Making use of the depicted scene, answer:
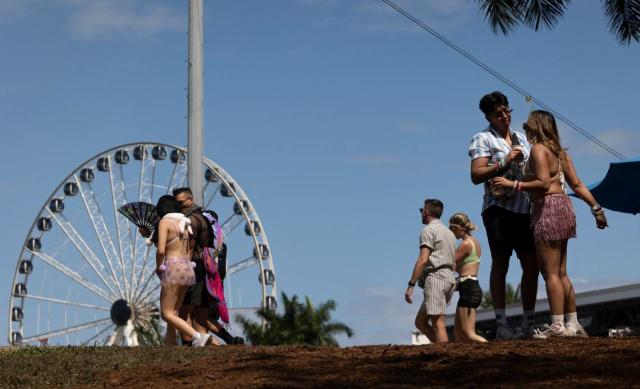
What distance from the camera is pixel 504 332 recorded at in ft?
34.2

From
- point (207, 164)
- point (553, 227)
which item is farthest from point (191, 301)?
point (207, 164)

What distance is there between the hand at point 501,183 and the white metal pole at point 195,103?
6606 millimetres

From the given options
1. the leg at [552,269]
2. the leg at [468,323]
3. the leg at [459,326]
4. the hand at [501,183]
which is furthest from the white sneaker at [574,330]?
the leg at [459,326]

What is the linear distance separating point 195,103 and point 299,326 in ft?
159

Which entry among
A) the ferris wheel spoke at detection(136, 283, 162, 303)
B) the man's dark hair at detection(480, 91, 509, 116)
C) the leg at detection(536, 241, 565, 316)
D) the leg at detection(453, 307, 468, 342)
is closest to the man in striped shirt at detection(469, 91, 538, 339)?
the man's dark hair at detection(480, 91, 509, 116)

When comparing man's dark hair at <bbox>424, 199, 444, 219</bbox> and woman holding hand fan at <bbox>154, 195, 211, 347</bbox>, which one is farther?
woman holding hand fan at <bbox>154, 195, 211, 347</bbox>

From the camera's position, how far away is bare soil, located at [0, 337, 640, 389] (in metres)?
7.24

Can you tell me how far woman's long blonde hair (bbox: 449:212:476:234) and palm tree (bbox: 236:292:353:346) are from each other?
50.9 metres

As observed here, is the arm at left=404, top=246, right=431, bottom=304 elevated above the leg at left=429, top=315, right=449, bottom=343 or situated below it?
above

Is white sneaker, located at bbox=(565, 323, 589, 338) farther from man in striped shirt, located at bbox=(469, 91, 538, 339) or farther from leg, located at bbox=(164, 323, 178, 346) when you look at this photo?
leg, located at bbox=(164, 323, 178, 346)

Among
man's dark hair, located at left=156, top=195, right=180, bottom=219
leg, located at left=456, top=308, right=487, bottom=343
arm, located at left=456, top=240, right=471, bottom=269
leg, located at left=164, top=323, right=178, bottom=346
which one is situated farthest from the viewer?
leg, located at left=164, top=323, right=178, bottom=346

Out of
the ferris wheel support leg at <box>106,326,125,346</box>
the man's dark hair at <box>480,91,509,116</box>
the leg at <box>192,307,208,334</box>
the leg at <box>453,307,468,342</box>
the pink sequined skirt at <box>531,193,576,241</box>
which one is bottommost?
the leg at <box>453,307,468,342</box>

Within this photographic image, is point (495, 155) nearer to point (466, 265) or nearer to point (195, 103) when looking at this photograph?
point (466, 265)

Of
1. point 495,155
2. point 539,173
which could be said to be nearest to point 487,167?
point 495,155
